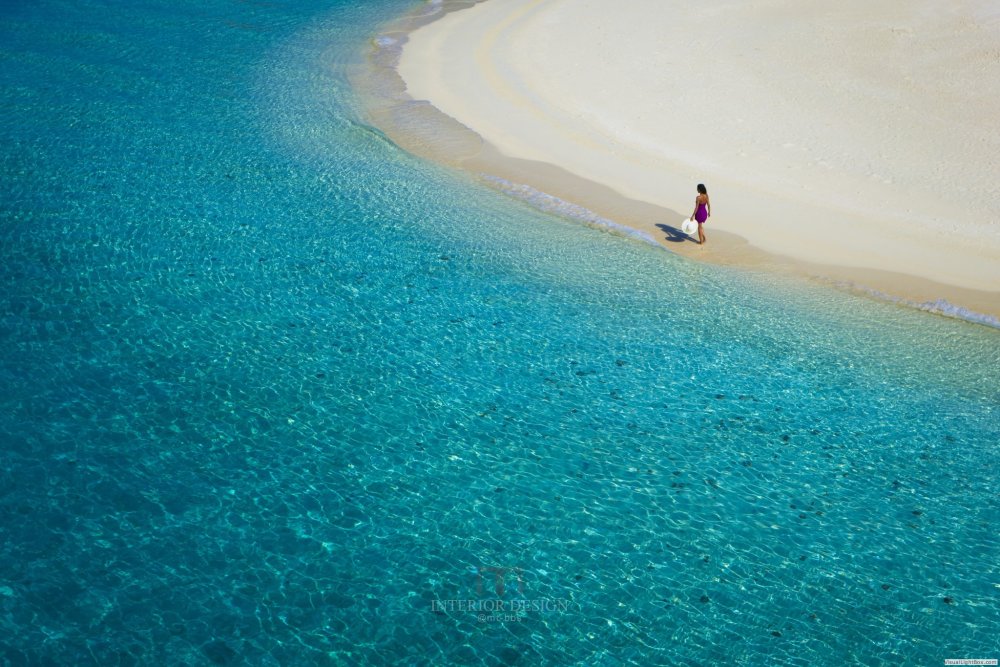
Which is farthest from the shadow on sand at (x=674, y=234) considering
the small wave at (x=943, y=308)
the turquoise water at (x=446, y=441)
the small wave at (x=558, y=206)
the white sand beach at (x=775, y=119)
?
the small wave at (x=943, y=308)

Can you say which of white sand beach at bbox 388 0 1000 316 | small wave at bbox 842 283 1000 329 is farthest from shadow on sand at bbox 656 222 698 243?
small wave at bbox 842 283 1000 329

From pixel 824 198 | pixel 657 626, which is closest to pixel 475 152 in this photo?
pixel 824 198

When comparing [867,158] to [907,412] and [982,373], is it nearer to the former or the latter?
[982,373]

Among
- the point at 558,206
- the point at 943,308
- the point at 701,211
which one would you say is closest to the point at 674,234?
the point at 701,211
